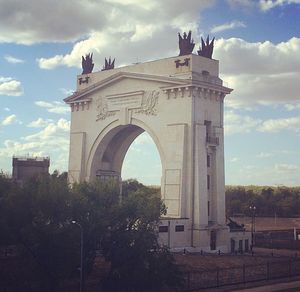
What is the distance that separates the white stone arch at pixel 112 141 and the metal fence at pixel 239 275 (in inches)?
844

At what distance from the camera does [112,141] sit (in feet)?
198

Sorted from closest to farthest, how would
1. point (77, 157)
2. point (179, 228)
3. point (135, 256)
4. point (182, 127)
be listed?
point (135, 256) < point (179, 228) < point (182, 127) < point (77, 157)

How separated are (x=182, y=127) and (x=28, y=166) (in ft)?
131

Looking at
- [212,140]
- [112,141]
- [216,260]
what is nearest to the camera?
[216,260]

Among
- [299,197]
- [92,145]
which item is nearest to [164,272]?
[92,145]

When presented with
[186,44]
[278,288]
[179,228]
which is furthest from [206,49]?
[278,288]

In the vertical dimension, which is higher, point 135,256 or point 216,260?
point 135,256

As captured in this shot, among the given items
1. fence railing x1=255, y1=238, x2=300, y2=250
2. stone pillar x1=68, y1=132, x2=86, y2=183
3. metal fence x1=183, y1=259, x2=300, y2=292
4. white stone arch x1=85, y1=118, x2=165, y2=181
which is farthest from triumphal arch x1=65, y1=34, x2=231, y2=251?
metal fence x1=183, y1=259, x2=300, y2=292

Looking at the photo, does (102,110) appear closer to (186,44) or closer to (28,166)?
(186,44)

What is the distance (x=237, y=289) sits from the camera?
107 ft

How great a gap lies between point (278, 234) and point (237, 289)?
44117mm

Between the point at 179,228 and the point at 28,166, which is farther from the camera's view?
the point at 28,166

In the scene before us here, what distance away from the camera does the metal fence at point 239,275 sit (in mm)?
31984

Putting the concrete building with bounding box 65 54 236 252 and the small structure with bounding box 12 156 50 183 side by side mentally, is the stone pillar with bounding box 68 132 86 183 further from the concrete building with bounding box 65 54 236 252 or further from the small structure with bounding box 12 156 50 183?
the small structure with bounding box 12 156 50 183
